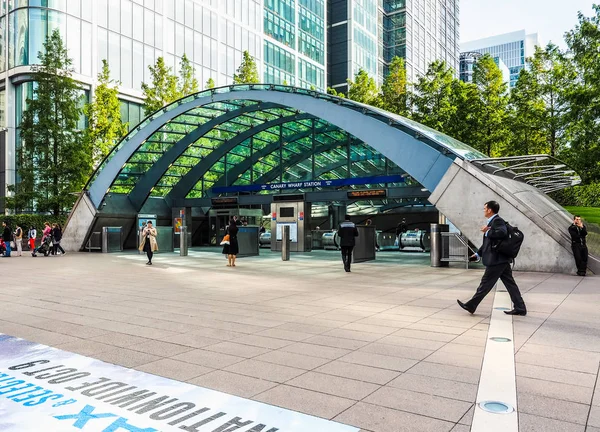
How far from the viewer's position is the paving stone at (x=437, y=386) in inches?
156

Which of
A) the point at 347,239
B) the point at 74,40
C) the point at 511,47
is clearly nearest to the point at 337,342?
the point at 347,239

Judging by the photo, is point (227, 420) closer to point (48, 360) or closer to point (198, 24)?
point (48, 360)

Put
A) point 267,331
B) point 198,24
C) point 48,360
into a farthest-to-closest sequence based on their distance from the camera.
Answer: point 198,24 → point 267,331 → point 48,360

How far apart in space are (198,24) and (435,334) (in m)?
44.7

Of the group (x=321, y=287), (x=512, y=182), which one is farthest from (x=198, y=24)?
(x=321, y=287)

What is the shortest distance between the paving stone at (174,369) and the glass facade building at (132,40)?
3493 centimetres

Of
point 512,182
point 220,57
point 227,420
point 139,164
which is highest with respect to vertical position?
point 220,57

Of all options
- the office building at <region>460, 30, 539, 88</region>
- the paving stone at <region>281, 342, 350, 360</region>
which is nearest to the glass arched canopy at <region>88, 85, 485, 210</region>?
the paving stone at <region>281, 342, 350, 360</region>

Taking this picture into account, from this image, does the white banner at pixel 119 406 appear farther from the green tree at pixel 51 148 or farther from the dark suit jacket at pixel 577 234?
the green tree at pixel 51 148

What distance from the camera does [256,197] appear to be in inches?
1022

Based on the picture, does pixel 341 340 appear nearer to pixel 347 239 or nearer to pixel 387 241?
pixel 347 239

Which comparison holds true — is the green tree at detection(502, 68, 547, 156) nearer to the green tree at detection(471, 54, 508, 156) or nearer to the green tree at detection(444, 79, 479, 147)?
the green tree at detection(471, 54, 508, 156)

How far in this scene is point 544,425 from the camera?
11.0 feet

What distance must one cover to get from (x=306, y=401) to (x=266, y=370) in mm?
894
